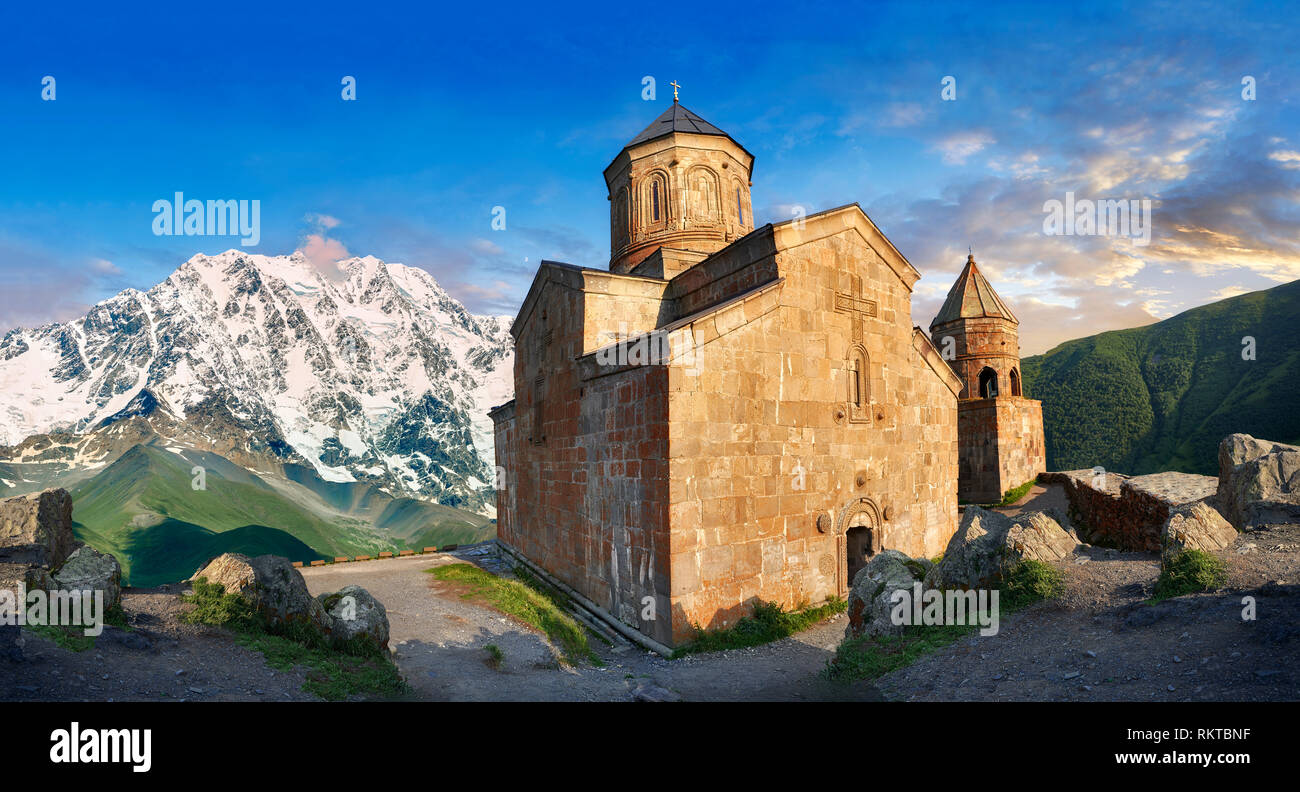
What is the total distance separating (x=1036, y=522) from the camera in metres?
7.27

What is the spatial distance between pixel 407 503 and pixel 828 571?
→ 3724 centimetres

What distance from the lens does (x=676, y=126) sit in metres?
17.2

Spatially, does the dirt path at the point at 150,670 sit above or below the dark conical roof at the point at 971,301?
below

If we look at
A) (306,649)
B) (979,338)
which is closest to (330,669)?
(306,649)

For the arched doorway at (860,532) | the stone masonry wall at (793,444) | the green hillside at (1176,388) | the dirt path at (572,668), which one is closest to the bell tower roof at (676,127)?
the stone masonry wall at (793,444)

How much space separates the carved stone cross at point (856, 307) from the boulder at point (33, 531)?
11967 mm

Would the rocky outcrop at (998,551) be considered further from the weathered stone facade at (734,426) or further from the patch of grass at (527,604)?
the patch of grass at (527,604)

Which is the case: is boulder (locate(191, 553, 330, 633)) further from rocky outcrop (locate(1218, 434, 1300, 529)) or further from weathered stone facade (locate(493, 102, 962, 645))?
rocky outcrop (locate(1218, 434, 1300, 529))

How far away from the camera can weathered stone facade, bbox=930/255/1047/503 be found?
81.2 ft

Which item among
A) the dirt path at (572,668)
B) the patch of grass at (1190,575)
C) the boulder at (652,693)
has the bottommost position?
the dirt path at (572,668)

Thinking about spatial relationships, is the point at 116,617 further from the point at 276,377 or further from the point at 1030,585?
the point at 276,377

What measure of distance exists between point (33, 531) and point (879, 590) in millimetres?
10133

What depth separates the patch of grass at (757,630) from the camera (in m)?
8.59

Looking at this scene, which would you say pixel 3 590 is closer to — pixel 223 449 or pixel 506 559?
pixel 506 559
